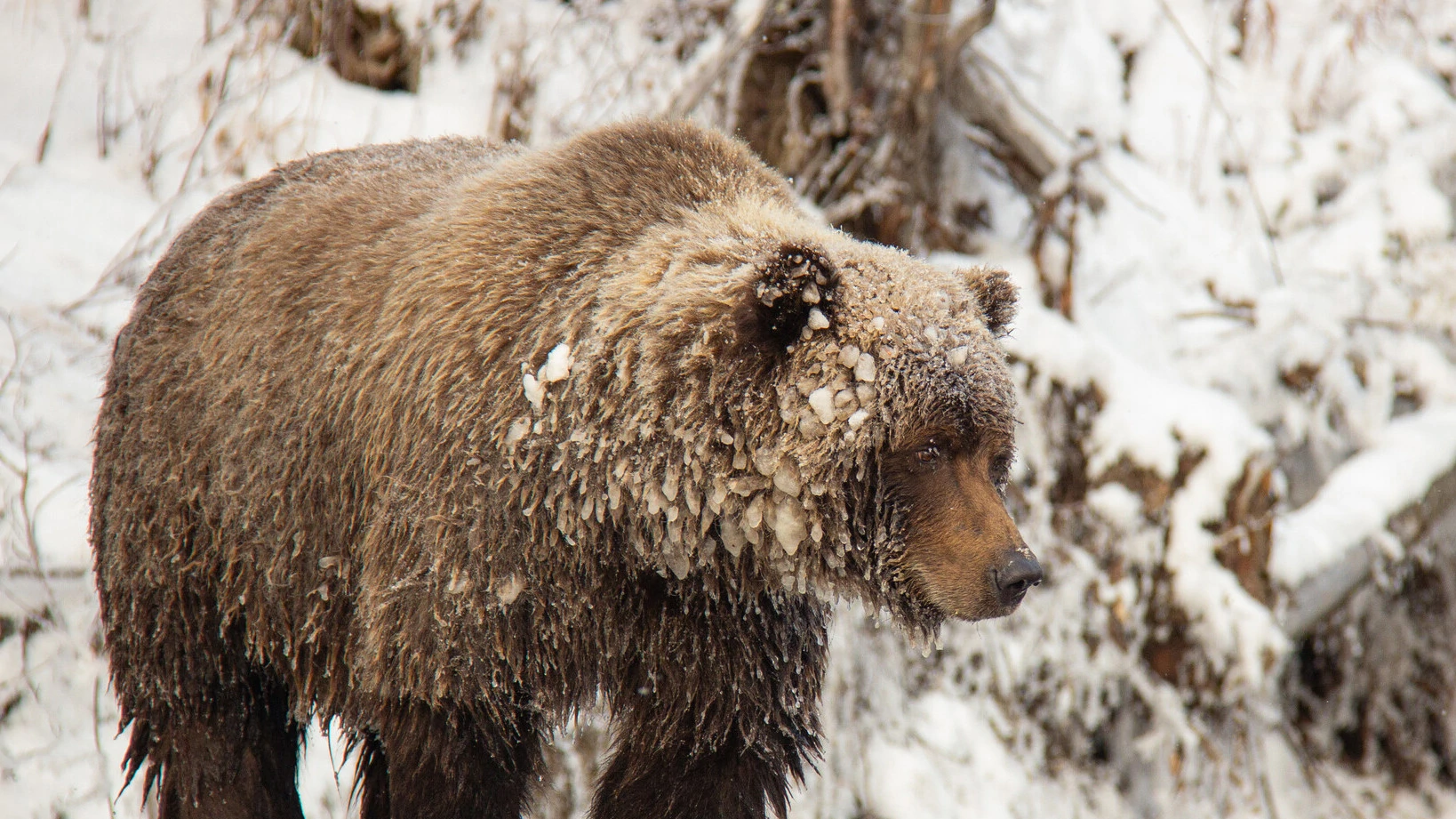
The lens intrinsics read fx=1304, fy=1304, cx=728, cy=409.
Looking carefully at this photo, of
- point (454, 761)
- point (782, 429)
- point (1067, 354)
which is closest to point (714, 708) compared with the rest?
point (454, 761)

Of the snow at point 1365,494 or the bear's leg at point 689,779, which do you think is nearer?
the bear's leg at point 689,779

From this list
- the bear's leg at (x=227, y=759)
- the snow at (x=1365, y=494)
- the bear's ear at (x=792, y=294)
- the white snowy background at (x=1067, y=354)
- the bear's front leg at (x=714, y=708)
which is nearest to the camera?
the bear's ear at (x=792, y=294)

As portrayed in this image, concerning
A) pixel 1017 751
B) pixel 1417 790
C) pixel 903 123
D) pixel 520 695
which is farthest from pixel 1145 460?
pixel 520 695

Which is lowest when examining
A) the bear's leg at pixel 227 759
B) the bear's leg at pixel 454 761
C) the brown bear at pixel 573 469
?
the bear's leg at pixel 227 759

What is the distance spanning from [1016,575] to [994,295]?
29.8 inches

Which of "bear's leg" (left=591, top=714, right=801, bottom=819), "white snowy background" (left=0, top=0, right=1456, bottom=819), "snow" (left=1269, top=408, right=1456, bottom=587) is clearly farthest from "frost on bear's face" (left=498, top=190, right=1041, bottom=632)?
"snow" (left=1269, top=408, right=1456, bottom=587)

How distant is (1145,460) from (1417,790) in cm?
269

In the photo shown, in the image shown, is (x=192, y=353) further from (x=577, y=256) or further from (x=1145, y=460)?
(x=1145, y=460)

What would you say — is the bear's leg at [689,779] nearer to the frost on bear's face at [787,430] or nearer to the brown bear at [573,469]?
the brown bear at [573,469]

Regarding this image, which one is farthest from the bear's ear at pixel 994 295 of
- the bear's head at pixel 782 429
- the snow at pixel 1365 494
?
the snow at pixel 1365 494

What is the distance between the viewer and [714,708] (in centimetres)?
288

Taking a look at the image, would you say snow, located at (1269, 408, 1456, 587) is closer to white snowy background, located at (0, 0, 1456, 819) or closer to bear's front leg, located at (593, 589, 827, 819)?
white snowy background, located at (0, 0, 1456, 819)

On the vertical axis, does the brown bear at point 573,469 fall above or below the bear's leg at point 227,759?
above

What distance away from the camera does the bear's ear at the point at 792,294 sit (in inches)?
100
